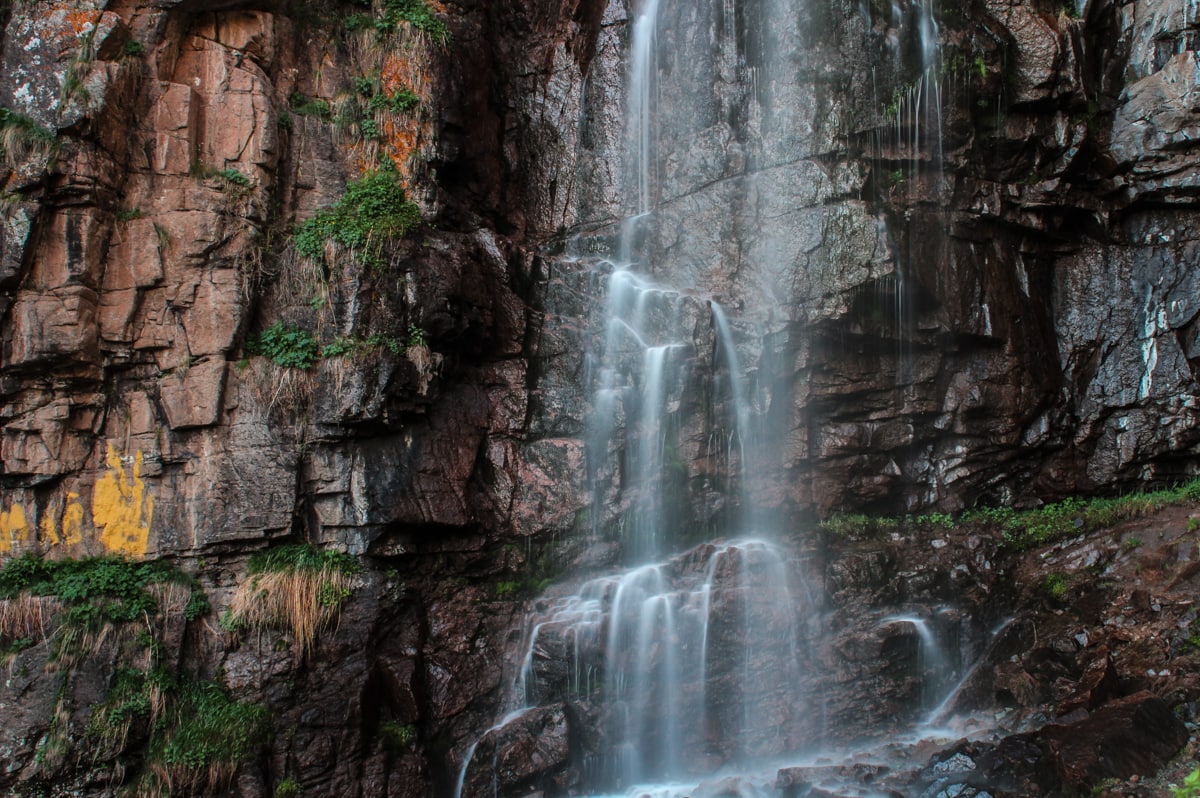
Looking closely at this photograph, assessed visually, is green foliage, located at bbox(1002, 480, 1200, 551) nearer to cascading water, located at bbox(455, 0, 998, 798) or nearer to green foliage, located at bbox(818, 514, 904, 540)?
green foliage, located at bbox(818, 514, 904, 540)

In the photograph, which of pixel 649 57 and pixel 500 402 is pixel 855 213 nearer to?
pixel 649 57

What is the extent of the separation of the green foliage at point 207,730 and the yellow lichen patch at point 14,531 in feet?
7.59

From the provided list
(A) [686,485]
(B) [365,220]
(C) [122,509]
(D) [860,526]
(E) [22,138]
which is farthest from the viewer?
(D) [860,526]

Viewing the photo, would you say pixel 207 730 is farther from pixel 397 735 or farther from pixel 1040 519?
pixel 1040 519

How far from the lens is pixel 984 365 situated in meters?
11.3

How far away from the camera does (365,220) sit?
9.46 metres

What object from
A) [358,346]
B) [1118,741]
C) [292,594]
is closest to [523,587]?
[292,594]

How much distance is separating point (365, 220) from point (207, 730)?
5.77 meters

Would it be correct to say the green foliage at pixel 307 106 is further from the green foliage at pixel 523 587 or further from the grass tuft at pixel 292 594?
the green foliage at pixel 523 587

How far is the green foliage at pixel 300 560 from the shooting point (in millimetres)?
8508

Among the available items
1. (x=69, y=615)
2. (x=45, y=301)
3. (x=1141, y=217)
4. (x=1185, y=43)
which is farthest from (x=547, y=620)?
(x=1185, y=43)

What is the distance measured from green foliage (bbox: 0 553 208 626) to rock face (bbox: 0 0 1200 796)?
17 centimetres

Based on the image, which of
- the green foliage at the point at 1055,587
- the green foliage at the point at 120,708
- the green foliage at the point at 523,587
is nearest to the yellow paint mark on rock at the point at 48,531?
the green foliage at the point at 120,708

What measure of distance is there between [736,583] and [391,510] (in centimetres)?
417
